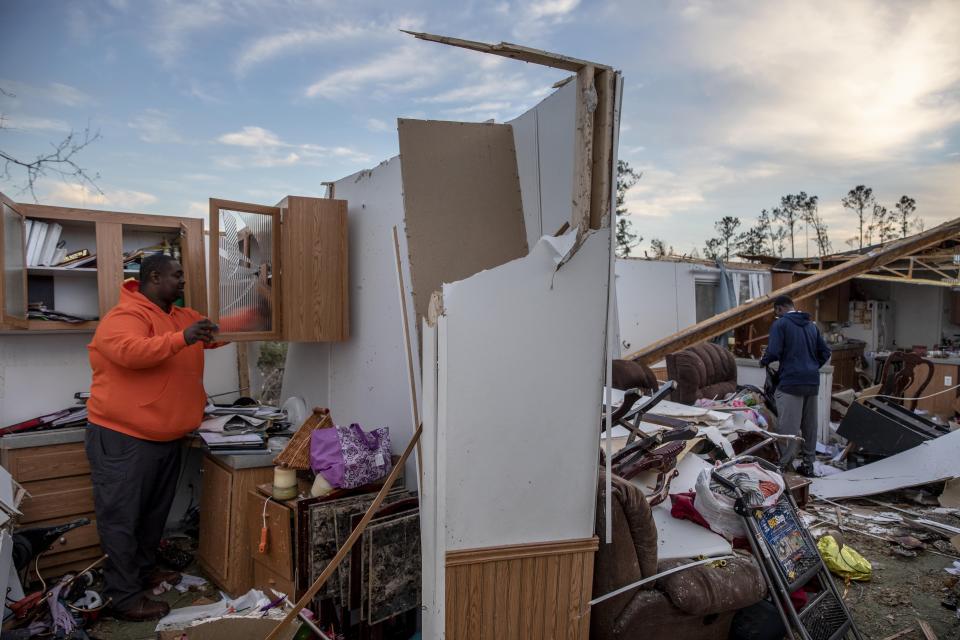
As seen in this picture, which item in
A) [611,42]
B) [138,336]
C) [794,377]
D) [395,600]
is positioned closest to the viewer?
[395,600]

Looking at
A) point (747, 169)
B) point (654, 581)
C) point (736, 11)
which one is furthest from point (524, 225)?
point (747, 169)

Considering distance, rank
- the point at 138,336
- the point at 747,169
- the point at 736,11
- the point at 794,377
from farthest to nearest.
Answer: the point at 747,169 → the point at 794,377 → the point at 736,11 → the point at 138,336

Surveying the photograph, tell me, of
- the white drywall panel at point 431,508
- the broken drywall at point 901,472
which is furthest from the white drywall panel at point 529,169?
the broken drywall at point 901,472

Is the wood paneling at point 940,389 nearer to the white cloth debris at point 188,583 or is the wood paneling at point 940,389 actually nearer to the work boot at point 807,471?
the work boot at point 807,471

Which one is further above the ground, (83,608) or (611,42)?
(611,42)

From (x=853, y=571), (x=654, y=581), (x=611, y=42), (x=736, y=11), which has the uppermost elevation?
(x=736, y=11)

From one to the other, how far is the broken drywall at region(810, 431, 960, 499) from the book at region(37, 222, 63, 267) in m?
6.64

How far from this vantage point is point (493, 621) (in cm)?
228

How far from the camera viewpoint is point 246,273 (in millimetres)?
3930

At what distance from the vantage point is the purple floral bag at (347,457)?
3.00 metres

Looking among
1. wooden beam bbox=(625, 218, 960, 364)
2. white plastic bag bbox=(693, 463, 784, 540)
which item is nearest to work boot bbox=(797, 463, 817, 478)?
white plastic bag bbox=(693, 463, 784, 540)

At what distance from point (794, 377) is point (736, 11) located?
3.71 metres

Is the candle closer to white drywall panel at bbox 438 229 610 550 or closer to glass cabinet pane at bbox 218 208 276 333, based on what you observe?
glass cabinet pane at bbox 218 208 276 333

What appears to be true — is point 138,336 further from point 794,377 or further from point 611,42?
point 794,377
